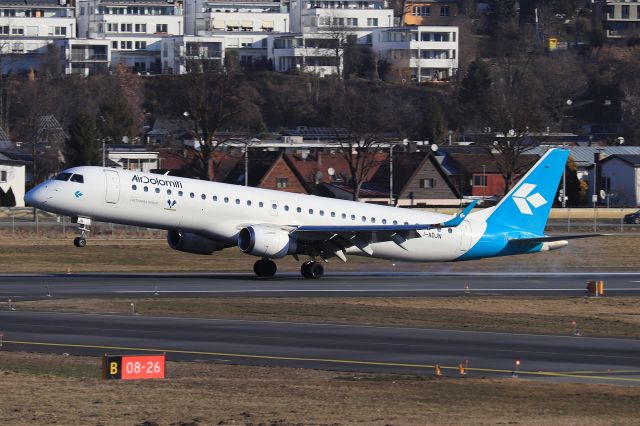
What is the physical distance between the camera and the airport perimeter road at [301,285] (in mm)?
48750

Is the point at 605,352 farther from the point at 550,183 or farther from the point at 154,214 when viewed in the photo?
the point at 550,183

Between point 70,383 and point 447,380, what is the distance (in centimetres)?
757

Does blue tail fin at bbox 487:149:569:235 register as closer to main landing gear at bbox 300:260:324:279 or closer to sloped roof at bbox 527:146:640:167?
main landing gear at bbox 300:260:324:279

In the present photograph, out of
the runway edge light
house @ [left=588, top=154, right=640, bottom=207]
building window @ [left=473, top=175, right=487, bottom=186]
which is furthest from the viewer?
building window @ [left=473, top=175, right=487, bottom=186]

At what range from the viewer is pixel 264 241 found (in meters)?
52.8

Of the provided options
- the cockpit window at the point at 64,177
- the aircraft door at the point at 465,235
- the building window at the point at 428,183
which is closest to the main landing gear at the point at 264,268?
the aircraft door at the point at 465,235

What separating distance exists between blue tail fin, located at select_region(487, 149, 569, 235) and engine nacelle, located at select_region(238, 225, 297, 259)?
10842mm

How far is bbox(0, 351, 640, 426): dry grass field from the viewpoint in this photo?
2386cm

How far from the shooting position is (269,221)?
181ft

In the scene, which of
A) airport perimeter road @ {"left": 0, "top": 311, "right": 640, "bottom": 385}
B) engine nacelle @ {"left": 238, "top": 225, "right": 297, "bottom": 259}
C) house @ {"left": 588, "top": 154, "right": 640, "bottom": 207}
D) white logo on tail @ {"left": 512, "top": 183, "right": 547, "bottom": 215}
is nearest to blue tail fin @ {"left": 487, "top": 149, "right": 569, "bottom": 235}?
white logo on tail @ {"left": 512, "top": 183, "right": 547, "bottom": 215}

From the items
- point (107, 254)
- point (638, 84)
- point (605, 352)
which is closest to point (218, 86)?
point (107, 254)

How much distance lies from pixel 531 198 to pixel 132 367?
116ft

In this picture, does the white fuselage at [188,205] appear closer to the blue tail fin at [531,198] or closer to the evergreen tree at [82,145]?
the blue tail fin at [531,198]

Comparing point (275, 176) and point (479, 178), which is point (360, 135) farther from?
point (479, 178)
